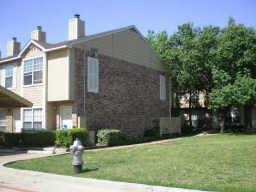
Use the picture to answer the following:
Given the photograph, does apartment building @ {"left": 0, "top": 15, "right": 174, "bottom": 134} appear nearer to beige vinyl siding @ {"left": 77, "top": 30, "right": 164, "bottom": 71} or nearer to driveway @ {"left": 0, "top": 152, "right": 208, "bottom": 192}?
beige vinyl siding @ {"left": 77, "top": 30, "right": 164, "bottom": 71}

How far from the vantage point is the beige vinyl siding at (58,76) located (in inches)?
906

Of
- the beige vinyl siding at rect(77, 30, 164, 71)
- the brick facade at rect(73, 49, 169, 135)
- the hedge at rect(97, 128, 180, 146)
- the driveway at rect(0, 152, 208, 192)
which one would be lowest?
the driveway at rect(0, 152, 208, 192)

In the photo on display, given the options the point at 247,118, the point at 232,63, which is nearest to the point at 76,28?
the point at 232,63

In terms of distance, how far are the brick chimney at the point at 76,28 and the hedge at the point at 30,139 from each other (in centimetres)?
913

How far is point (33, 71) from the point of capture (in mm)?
25141

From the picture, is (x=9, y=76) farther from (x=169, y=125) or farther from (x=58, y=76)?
(x=169, y=125)

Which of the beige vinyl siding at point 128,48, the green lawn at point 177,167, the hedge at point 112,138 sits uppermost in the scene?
the beige vinyl siding at point 128,48

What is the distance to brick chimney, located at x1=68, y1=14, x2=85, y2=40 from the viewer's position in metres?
28.0

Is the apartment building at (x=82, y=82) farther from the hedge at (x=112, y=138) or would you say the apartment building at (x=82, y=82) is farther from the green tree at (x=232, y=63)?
the green tree at (x=232, y=63)

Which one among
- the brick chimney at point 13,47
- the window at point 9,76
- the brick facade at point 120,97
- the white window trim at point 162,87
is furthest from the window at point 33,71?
the white window trim at point 162,87

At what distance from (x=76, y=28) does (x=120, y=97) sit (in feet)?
21.0

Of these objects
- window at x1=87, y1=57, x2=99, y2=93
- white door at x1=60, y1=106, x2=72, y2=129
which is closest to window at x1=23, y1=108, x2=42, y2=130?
white door at x1=60, y1=106, x2=72, y2=129

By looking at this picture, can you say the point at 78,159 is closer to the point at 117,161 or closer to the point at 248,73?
the point at 117,161

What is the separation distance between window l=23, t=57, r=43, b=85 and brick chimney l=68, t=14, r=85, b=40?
442cm
